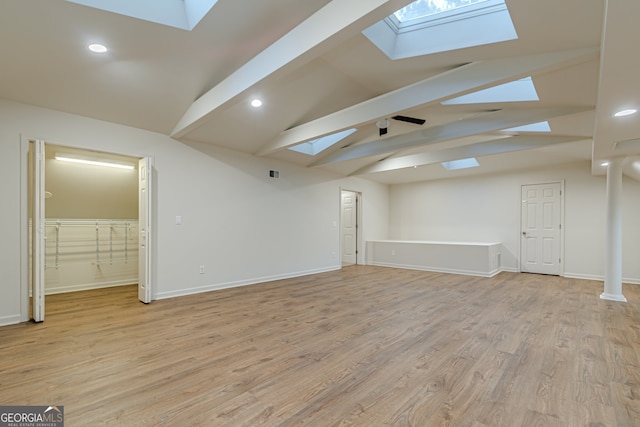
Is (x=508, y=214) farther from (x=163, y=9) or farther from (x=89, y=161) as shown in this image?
(x=89, y=161)

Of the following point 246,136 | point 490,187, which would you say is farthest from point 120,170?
point 490,187

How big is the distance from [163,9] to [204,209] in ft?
9.48

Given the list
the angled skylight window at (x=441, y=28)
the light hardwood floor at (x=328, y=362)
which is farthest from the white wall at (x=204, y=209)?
the angled skylight window at (x=441, y=28)

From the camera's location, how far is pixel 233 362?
234cm

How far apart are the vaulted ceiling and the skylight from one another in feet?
1.20

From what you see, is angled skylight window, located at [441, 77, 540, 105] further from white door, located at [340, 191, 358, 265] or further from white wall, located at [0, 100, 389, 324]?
white door, located at [340, 191, 358, 265]

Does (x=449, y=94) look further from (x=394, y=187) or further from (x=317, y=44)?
(x=394, y=187)

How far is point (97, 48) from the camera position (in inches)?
105

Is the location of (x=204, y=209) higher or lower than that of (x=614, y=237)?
higher

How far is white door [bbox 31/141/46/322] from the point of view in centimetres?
326

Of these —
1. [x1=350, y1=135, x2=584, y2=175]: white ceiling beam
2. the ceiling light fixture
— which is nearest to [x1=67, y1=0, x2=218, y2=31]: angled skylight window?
the ceiling light fixture

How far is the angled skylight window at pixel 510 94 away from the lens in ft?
11.0

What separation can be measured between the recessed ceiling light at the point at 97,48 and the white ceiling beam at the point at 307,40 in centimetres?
102

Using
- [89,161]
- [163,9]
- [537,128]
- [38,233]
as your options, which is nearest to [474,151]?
[537,128]
